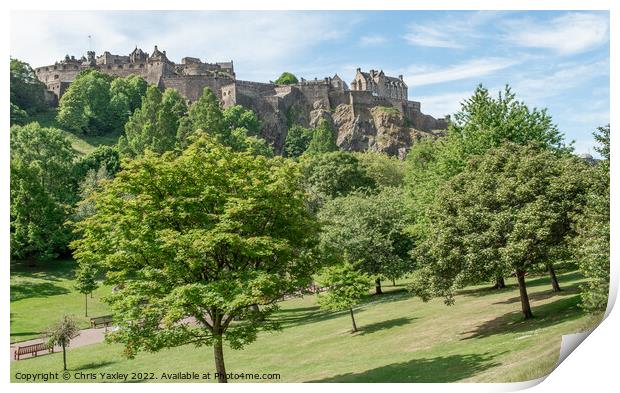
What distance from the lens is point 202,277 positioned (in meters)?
18.7

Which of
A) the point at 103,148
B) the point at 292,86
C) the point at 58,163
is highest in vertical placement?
the point at 292,86

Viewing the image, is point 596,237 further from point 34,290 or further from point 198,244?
point 34,290

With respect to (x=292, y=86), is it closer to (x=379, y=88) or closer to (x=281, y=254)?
(x=379, y=88)

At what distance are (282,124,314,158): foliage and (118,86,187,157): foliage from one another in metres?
22.7

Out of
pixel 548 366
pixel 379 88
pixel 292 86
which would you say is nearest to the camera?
pixel 548 366

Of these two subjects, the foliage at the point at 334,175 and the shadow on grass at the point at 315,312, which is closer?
the shadow on grass at the point at 315,312

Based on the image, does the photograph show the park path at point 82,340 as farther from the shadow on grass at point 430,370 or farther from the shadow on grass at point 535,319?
the shadow on grass at point 535,319

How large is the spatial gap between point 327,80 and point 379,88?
23.4 metres

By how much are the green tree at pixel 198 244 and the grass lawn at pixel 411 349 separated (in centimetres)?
290

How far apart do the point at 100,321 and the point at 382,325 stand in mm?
16398

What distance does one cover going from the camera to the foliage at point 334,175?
2803 inches

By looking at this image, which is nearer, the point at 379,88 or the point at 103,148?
the point at 103,148

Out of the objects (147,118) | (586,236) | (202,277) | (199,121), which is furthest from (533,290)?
(147,118)

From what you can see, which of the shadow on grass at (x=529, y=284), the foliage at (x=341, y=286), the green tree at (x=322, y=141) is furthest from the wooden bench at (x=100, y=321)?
the green tree at (x=322, y=141)
